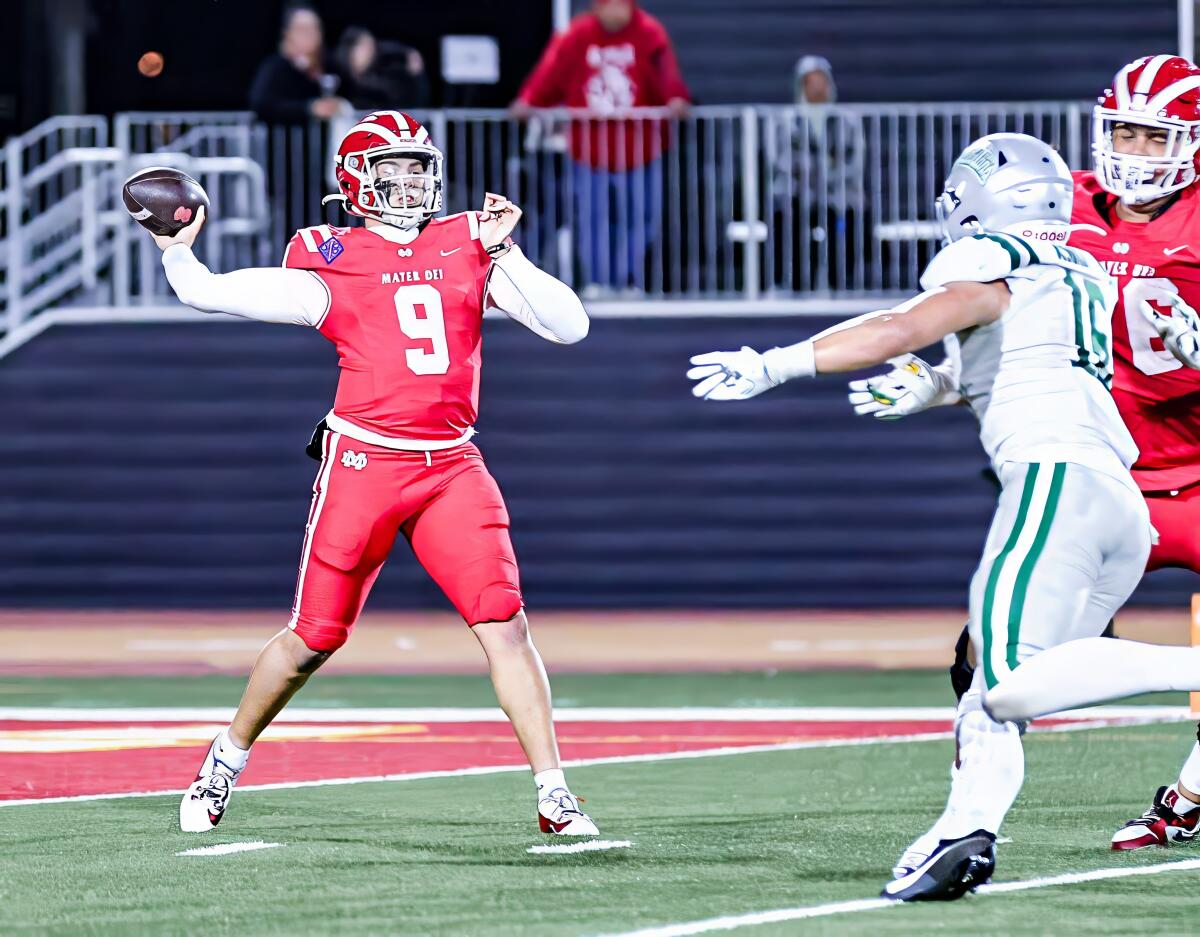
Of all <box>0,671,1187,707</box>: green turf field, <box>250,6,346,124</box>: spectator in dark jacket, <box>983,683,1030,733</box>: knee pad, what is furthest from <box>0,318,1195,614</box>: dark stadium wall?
<box>983,683,1030,733</box>: knee pad

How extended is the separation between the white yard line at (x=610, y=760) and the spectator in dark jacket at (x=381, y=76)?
23.6ft

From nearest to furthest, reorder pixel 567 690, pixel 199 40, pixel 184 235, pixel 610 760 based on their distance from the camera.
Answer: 1. pixel 184 235
2. pixel 610 760
3. pixel 567 690
4. pixel 199 40

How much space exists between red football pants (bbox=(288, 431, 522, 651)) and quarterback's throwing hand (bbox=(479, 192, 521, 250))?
0.64 metres

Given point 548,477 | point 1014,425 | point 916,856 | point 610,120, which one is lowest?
point 548,477

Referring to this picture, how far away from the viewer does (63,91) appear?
1831cm

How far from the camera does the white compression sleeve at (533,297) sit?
6.80 metres

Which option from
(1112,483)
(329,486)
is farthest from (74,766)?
(1112,483)

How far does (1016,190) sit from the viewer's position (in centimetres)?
582

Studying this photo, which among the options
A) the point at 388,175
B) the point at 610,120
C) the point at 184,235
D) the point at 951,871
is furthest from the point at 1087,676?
the point at 610,120

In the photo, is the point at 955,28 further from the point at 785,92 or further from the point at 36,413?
the point at 36,413

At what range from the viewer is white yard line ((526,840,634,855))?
6.37m

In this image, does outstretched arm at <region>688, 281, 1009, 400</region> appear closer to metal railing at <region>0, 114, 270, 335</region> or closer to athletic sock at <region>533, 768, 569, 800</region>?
athletic sock at <region>533, 768, 569, 800</region>

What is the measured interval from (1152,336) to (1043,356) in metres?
1.18

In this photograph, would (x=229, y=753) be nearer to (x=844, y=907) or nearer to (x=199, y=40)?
(x=844, y=907)
